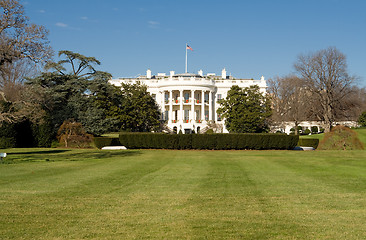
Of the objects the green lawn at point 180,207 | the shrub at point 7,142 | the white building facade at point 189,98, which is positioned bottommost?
the green lawn at point 180,207

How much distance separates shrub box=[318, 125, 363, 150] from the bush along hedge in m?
4.32

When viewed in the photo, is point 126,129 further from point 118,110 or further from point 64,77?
point 64,77

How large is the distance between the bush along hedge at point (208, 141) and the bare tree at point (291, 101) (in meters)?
28.9

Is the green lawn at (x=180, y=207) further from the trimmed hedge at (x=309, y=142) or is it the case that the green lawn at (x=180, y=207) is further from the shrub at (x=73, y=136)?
the trimmed hedge at (x=309, y=142)

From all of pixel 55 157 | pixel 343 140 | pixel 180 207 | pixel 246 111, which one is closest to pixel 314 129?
pixel 246 111

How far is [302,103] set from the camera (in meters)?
69.0

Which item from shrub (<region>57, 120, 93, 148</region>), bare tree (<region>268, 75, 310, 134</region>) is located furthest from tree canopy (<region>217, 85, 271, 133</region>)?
shrub (<region>57, 120, 93, 148</region>)

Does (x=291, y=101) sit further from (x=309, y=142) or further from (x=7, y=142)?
(x=7, y=142)

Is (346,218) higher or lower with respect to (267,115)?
lower

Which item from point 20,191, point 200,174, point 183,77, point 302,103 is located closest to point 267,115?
point 302,103

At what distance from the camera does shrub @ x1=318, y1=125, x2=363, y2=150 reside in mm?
40719

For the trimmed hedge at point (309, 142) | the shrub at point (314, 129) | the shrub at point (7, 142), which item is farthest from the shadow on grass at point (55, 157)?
the shrub at point (314, 129)

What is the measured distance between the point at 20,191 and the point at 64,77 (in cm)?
4353

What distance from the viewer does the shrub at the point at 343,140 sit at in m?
40.7
